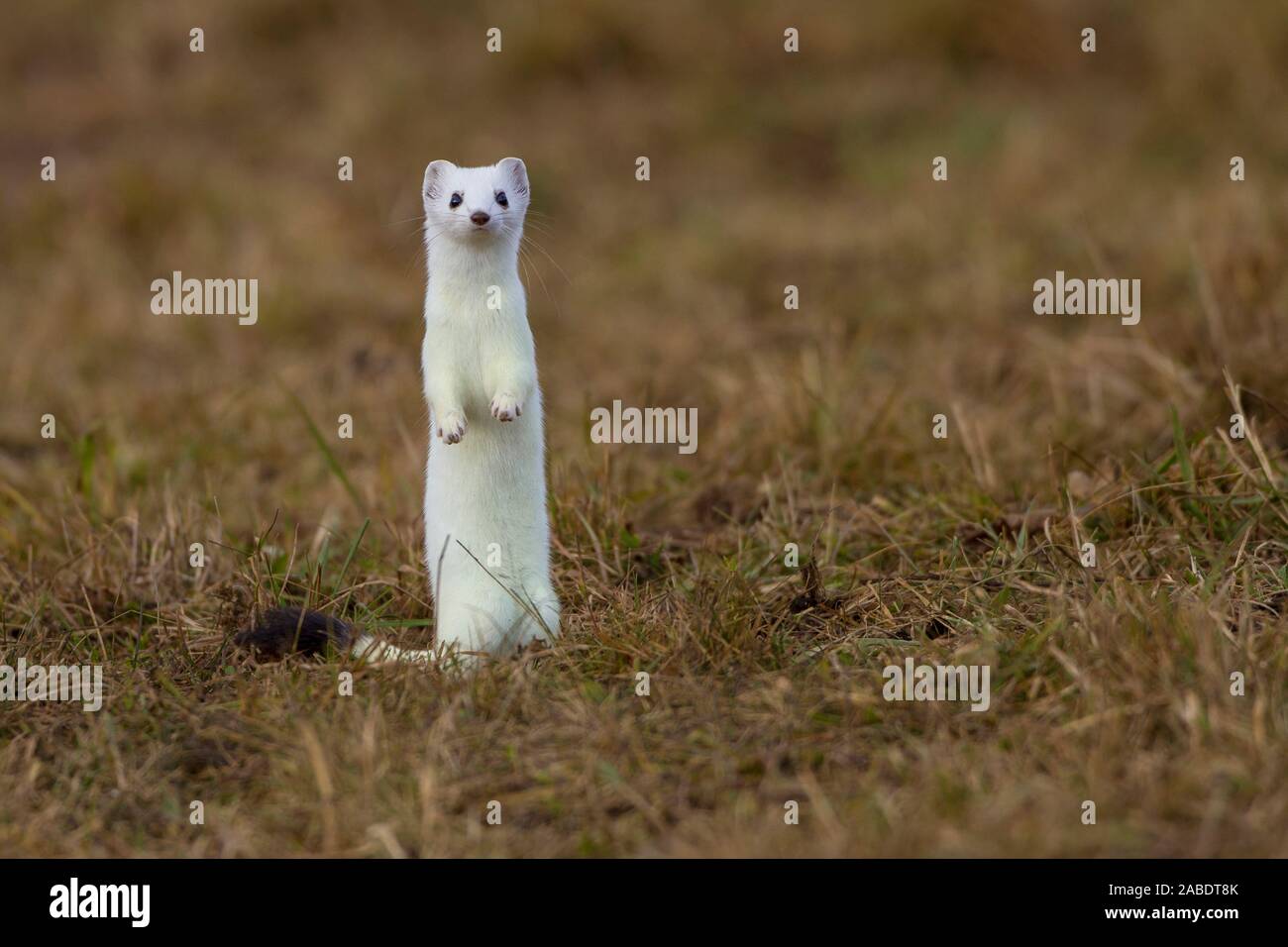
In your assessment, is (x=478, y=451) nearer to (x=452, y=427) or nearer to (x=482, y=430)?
(x=482, y=430)

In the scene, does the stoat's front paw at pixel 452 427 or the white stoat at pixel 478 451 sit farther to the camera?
the white stoat at pixel 478 451

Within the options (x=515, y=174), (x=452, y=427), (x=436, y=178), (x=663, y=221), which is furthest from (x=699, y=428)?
(x=663, y=221)

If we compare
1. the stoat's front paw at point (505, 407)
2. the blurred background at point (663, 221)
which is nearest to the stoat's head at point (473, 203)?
the stoat's front paw at point (505, 407)

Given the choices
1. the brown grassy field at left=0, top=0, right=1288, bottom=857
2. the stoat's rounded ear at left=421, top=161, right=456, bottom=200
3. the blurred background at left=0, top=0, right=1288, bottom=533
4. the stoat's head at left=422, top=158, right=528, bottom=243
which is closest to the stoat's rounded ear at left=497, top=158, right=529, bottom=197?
the stoat's head at left=422, top=158, right=528, bottom=243

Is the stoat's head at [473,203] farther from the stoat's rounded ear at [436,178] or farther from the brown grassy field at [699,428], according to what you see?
the brown grassy field at [699,428]

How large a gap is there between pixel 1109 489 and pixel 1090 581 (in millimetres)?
779

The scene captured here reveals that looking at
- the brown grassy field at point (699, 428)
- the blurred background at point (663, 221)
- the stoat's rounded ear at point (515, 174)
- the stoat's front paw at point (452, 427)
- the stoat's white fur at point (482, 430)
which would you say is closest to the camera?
the brown grassy field at point (699, 428)

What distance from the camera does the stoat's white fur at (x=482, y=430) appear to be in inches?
152

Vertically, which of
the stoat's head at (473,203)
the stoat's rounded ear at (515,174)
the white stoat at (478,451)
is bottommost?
the white stoat at (478,451)

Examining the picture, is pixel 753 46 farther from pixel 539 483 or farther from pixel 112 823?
pixel 112 823

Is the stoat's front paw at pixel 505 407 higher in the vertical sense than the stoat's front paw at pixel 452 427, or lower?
higher

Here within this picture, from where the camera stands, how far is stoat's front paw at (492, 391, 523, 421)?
377 cm

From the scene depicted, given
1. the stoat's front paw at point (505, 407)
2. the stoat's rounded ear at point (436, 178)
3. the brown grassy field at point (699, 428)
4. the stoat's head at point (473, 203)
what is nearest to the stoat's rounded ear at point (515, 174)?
the stoat's head at point (473, 203)

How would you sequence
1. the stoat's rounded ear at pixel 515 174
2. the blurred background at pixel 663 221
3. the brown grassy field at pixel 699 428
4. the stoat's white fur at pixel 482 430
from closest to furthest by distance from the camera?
1. the brown grassy field at pixel 699 428
2. the stoat's white fur at pixel 482 430
3. the stoat's rounded ear at pixel 515 174
4. the blurred background at pixel 663 221
